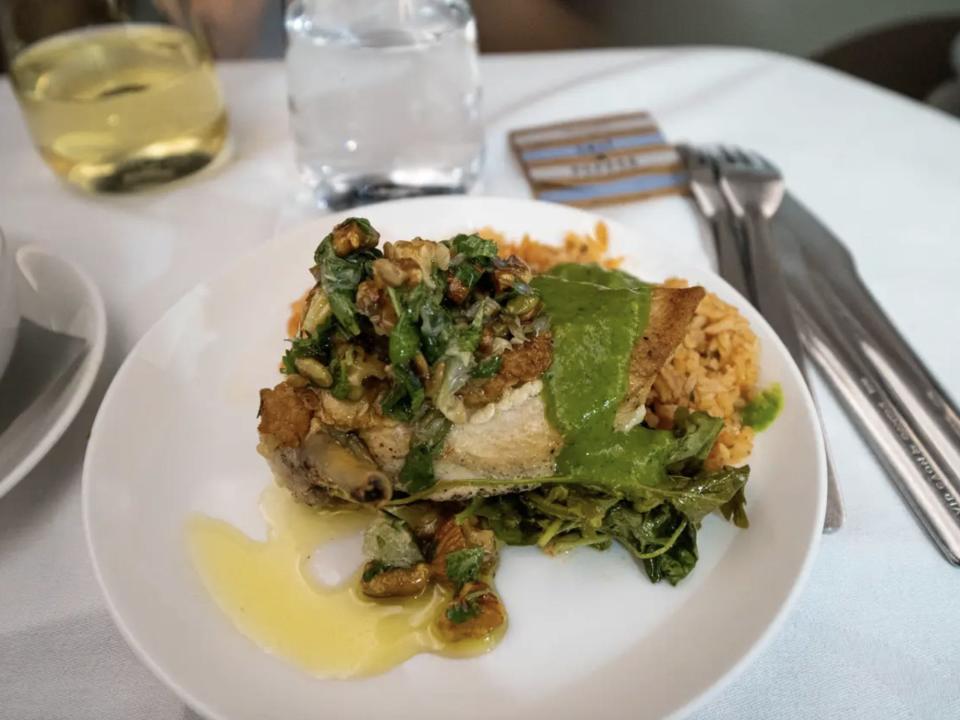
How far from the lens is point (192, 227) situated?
288 cm

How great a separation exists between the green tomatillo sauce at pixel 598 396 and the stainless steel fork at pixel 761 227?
534 millimetres

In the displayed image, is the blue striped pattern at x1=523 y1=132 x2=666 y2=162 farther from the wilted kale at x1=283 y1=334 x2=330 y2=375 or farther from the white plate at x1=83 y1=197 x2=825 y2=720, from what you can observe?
the wilted kale at x1=283 y1=334 x2=330 y2=375

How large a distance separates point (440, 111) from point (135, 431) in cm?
158

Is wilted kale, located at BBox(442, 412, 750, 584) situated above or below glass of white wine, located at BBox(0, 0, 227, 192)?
below

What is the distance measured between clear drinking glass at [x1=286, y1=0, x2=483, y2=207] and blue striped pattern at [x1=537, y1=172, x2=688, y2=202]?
14.0 inches

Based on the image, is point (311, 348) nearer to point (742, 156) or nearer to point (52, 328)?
point (52, 328)

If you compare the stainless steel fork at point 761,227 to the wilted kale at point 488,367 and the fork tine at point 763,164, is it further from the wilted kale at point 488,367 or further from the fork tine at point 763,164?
the wilted kale at point 488,367

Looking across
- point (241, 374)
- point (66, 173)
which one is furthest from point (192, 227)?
point (241, 374)

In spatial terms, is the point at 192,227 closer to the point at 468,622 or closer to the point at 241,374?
the point at 241,374

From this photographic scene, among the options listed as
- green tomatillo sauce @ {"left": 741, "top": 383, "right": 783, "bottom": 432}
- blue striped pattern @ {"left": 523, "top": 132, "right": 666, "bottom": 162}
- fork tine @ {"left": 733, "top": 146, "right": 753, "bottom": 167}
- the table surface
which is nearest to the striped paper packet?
blue striped pattern @ {"left": 523, "top": 132, "right": 666, "bottom": 162}

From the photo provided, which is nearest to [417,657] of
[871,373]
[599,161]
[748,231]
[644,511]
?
[644,511]

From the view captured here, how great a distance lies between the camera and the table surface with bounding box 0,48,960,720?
166 cm

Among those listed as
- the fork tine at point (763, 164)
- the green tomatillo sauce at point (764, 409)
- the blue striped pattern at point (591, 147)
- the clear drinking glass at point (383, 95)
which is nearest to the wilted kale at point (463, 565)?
the green tomatillo sauce at point (764, 409)

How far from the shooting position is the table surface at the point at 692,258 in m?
1.66
